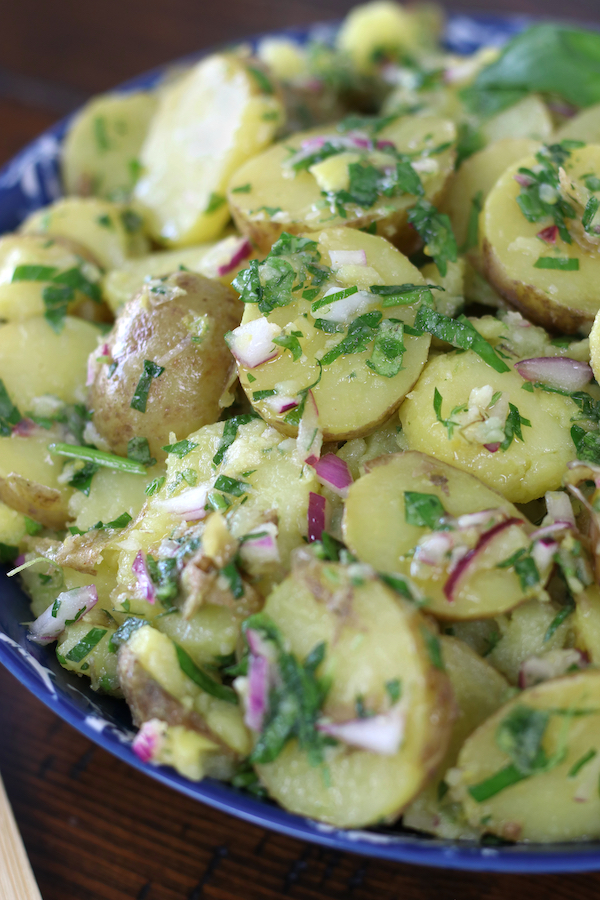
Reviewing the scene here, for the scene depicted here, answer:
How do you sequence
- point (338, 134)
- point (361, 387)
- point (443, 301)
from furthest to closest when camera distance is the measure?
point (338, 134)
point (443, 301)
point (361, 387)

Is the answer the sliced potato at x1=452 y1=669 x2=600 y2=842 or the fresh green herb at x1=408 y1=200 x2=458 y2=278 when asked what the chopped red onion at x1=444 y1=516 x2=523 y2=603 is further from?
the fresh green herb at x1=408 y1=200 x2=458 y2=278

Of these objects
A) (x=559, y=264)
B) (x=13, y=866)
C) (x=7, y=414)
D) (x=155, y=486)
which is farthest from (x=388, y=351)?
(x=13, y=866)

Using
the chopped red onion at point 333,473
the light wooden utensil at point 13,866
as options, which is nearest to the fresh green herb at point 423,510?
the chopped red onion at point 333,473

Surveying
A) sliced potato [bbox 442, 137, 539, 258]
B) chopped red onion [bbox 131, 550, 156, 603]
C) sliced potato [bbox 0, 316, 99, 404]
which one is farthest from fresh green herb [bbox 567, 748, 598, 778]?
sliced potato [bbox 0, 316, 99, 404]

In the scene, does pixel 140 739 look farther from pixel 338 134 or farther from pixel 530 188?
pixel 338 134

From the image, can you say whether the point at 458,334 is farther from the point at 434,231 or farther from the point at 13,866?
the point at 13,866

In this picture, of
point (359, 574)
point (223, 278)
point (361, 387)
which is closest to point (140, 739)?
point (359, 574)
